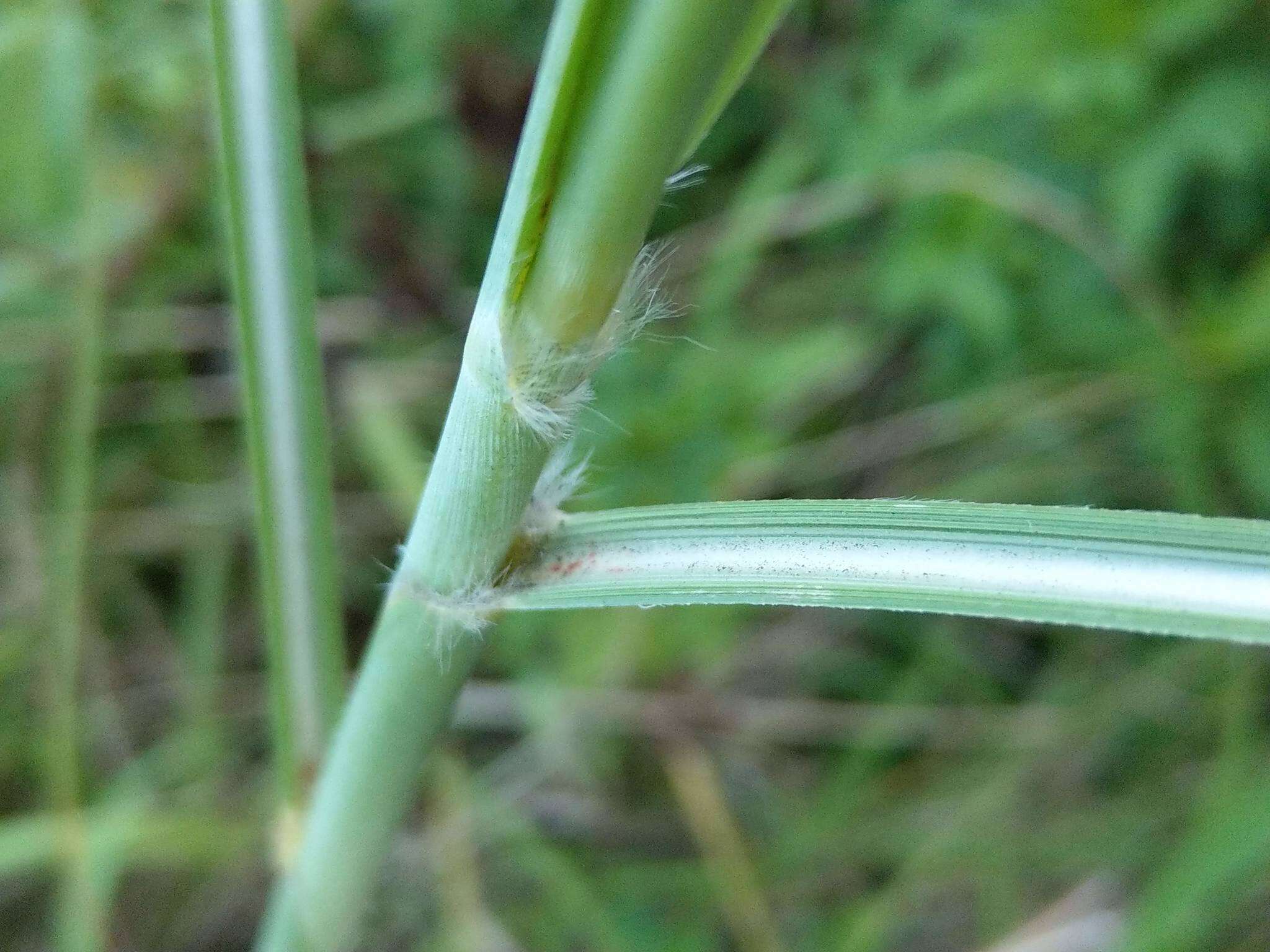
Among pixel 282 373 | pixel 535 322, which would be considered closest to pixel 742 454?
pixel 282 373

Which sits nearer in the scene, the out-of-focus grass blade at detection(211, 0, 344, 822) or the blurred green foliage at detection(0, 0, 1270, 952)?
the out-of-focus grass blade at detection(211, 0, 344, 822)

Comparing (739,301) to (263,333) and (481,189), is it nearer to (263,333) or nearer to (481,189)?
(481,189)

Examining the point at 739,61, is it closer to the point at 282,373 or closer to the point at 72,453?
the point at 282,373

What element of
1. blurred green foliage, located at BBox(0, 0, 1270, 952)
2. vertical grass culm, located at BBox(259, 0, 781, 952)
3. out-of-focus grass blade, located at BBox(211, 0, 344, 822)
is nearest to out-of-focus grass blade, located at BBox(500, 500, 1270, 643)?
vertical grass culm, located at BBox(259, 0, 781, 952)

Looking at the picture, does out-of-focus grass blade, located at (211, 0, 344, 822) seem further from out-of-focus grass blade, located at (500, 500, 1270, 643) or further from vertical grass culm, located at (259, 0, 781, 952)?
out-of-focus grass blade, located at (500, 500, 1270, 643)

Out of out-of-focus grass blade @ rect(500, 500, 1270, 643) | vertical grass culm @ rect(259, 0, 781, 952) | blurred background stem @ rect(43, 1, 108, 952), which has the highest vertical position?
blurred background stem @ rect(43, 1, 108, 952)

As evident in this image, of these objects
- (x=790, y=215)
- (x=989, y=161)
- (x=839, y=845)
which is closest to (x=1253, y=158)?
(x=989, y=161)
